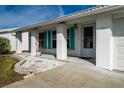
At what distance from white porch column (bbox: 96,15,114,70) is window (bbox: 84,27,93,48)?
282 centimetres

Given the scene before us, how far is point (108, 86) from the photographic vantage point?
4441 millimetres

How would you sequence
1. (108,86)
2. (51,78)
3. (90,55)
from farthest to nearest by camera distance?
(90,55)
(51,78)
(108,86)

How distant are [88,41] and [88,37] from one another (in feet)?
0.92

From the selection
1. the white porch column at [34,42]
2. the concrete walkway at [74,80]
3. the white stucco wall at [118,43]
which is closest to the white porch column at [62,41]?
the concrete walkway at [74,80]

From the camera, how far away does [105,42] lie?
6438 mm

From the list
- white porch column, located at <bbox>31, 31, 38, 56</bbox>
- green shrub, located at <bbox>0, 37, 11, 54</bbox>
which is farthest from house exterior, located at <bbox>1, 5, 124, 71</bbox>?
green shrub, located at <bbox>0, 37, 11, 54</bbox>

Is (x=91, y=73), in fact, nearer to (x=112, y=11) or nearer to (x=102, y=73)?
(x=102, y=73)

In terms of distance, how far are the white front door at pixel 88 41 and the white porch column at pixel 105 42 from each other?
2.63m

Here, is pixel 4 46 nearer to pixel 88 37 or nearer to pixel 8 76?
pixel 8 76

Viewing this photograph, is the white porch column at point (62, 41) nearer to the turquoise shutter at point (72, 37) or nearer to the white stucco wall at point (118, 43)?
the turquoise shutter at point (72, 37)
